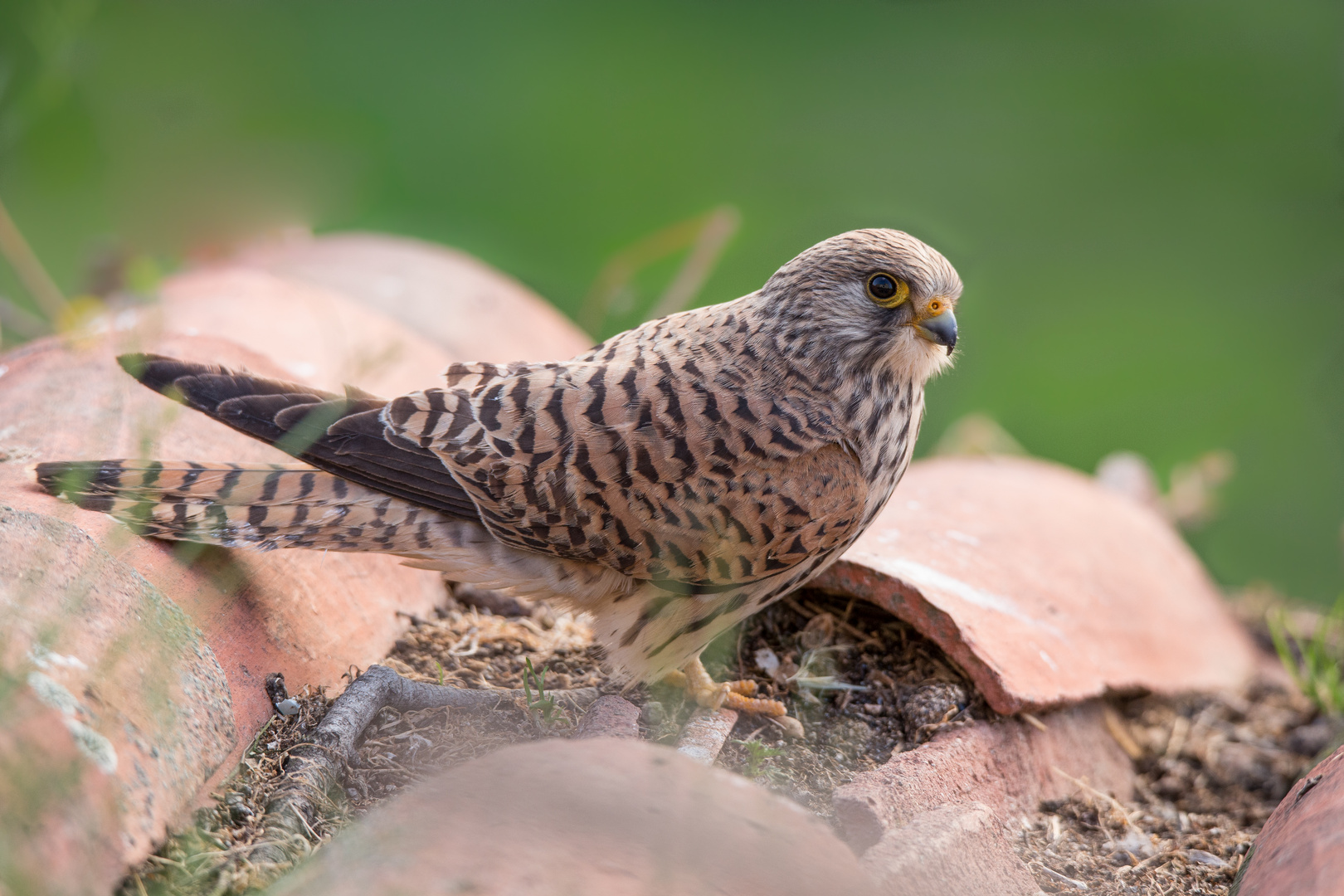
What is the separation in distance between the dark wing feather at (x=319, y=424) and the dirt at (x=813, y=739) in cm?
44

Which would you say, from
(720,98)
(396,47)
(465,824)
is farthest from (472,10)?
(465,824)

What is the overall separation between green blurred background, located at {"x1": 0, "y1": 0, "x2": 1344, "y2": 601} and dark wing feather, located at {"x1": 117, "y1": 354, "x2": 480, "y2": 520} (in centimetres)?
365

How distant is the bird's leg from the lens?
8.16ft

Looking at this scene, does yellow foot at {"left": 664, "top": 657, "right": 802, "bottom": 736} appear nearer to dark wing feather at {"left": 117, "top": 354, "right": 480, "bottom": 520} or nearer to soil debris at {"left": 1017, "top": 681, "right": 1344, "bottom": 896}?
soil debris at {"left": 1017, "top": 681, "right": 1344, "bottom": 896}

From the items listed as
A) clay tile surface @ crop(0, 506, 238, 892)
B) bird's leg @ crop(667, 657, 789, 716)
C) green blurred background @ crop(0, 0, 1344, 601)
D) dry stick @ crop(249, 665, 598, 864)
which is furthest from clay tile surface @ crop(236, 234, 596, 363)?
clay tile surface @ crop(0, 506, 238, 892)

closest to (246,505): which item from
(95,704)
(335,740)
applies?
(335,740)

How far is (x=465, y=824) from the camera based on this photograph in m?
1.48

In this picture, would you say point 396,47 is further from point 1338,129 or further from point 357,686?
point 357,686

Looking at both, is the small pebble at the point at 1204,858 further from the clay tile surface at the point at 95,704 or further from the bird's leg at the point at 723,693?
the clay tile surface at the point at 95,704

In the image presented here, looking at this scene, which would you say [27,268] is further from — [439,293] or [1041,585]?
[1041,585]

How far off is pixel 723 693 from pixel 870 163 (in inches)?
308

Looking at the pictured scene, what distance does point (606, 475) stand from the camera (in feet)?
7.96

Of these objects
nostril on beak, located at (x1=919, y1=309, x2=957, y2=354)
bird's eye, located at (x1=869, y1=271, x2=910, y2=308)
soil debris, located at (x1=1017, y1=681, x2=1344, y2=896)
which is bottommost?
soil debris, located at (x1=1017, y1=681, x2=1344, y2=896)

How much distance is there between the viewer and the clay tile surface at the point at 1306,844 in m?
1.66
